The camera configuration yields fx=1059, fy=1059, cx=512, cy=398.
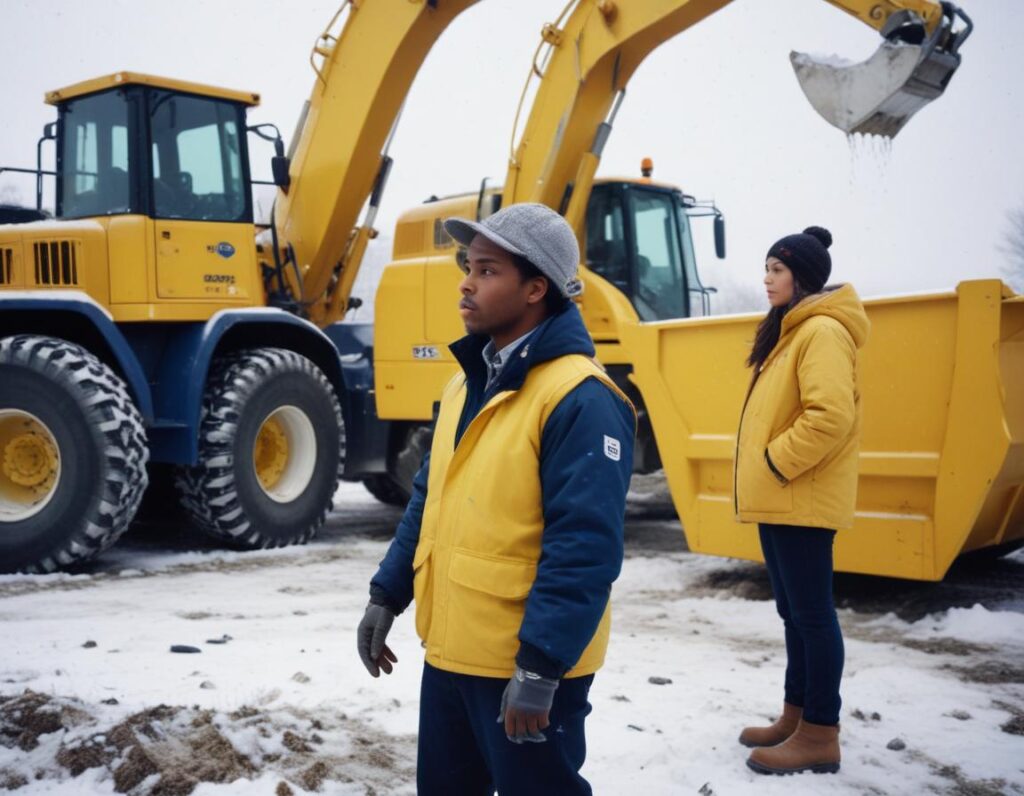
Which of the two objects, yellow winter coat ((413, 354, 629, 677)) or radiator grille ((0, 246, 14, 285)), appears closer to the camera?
yellow winter coat ((413, 354, 629, 677))

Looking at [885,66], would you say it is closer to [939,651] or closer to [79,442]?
[939,651]

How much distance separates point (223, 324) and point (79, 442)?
1.41 meters

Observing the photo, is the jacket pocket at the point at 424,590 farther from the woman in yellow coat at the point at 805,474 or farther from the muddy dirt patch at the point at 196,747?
the woman in yellow coat at the point at 805,474

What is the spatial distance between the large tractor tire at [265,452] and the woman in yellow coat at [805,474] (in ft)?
14.9

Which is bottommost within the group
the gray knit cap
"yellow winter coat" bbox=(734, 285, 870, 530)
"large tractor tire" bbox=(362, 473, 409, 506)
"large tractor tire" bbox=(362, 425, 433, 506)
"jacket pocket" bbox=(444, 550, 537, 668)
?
"large tractor tire" bbox=(362, 473, 409, 506)

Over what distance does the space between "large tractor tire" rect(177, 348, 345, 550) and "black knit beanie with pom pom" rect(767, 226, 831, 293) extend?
4688mm

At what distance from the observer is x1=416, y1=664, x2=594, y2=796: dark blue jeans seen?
2.13 m

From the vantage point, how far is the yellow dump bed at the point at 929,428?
4.86 meters

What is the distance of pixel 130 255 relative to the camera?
7227 mm

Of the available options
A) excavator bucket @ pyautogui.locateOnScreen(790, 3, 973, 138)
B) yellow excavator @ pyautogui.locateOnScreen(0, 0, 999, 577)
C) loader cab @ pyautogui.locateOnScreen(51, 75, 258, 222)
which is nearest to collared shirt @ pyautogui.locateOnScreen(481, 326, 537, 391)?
yellow excavator @ pyautogui.locateOnScreen(0, 0, 999, 577)

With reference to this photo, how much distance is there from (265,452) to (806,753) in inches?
214

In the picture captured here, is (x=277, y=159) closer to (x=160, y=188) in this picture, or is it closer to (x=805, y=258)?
(x=160, y=188)

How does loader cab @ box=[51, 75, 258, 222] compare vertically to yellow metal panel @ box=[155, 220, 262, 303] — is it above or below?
above

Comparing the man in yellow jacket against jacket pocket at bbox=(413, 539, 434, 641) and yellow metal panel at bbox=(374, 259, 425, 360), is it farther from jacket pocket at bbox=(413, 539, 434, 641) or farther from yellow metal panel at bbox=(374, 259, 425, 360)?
yellow metal panel at bbox=(374, 259, 425, 360)
